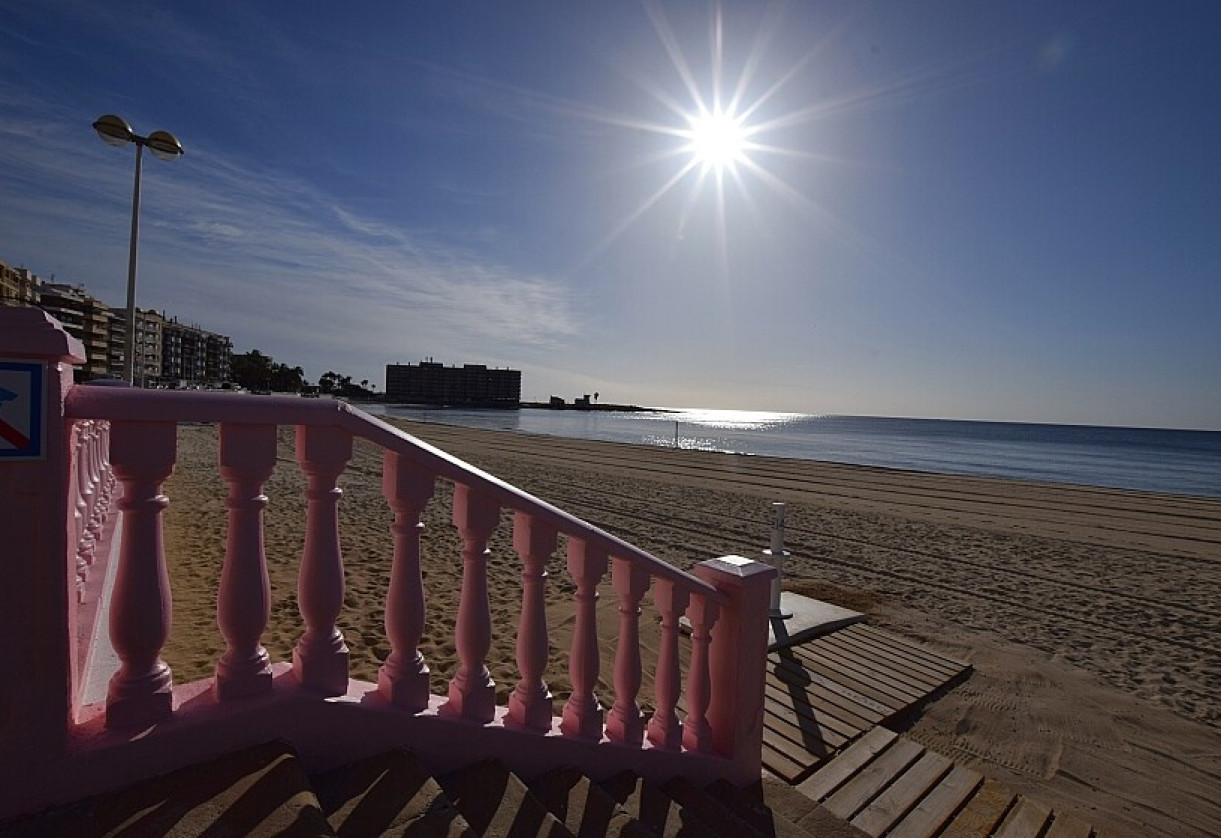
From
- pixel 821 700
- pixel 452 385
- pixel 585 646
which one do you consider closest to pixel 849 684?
pixel 821 700

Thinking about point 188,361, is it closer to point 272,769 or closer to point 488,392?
point 488,392

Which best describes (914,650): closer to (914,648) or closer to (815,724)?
(914,648)

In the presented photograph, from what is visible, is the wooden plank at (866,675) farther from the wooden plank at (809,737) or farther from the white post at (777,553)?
the wooden plank at (809,737)

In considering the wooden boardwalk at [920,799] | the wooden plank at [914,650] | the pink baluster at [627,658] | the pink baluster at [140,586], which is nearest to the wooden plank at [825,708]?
the wooden boardwalk at [920,799]

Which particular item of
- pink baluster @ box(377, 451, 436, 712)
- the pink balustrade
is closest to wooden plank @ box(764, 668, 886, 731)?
the pink balustrade

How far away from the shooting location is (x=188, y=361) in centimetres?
10994

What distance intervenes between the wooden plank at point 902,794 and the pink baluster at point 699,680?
1.08 meters

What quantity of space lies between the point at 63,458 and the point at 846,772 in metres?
4.08

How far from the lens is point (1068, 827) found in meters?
3.18

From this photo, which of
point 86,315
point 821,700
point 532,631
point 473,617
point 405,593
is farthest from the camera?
point 86,315

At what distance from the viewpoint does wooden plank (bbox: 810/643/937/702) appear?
4703 mm

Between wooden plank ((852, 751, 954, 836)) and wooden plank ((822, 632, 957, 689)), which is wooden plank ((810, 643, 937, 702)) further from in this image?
wooden plank ((852, 751, 954, 836))

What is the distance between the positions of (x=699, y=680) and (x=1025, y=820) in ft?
7.03

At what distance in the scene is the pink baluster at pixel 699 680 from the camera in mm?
2656
